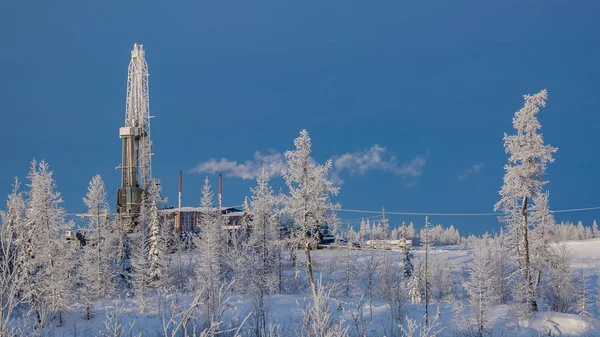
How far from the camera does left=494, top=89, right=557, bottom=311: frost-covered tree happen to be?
2822cm

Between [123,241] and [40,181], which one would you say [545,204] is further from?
[123,241]

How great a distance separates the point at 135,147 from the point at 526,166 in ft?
173

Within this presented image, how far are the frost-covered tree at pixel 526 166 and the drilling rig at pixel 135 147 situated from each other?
155ft

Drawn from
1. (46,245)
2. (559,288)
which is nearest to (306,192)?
(46,245)

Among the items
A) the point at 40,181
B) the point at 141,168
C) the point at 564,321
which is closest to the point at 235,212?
the point at 141,168

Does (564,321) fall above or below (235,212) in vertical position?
below

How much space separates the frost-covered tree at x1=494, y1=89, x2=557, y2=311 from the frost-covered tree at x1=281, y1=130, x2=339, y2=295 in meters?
11.7

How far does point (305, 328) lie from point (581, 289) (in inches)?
2006

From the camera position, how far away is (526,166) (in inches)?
1121

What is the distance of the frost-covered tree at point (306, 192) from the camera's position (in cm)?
3441

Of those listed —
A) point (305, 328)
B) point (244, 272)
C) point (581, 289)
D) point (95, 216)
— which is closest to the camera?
point (305, 328)

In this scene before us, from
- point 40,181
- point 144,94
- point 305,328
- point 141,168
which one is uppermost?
point 144,94

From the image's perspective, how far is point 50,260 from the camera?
3228cm

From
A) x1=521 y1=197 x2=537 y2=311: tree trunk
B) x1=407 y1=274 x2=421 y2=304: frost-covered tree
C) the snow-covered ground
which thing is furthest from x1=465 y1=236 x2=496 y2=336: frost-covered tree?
x1=407 y1=274 x2=421 y2=304: frost-covered tree
